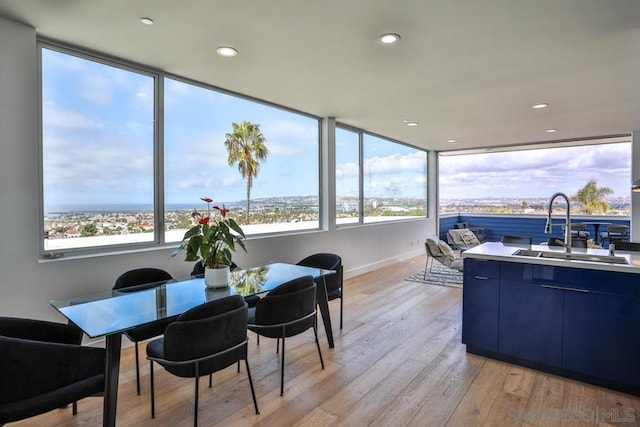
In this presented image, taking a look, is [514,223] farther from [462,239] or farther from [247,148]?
[247,148]

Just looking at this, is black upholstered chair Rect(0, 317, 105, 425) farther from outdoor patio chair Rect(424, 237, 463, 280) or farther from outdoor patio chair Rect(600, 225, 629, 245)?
outdoor patio chair Rect(600, 225, 629, 245)

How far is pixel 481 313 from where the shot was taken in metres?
2.84

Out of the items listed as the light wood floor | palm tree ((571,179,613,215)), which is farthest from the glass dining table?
palm tree ((571,179,613,215))

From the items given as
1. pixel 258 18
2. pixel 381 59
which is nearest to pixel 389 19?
pixel 381 59

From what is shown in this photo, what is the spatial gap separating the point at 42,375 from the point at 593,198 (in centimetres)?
1056

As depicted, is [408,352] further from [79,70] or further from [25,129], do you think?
[79,70]

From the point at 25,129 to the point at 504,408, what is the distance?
3.78m

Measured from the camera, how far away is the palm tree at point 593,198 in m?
8.37

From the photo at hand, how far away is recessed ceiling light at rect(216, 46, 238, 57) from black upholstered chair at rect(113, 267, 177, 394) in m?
1.88

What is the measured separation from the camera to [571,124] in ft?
18.0

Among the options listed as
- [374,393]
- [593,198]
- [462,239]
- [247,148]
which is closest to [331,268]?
[374,393]

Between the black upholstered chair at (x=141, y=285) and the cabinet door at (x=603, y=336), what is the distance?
2.77 meters

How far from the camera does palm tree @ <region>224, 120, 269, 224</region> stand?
414cm

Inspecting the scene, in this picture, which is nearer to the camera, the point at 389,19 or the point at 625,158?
the point at 389,19
